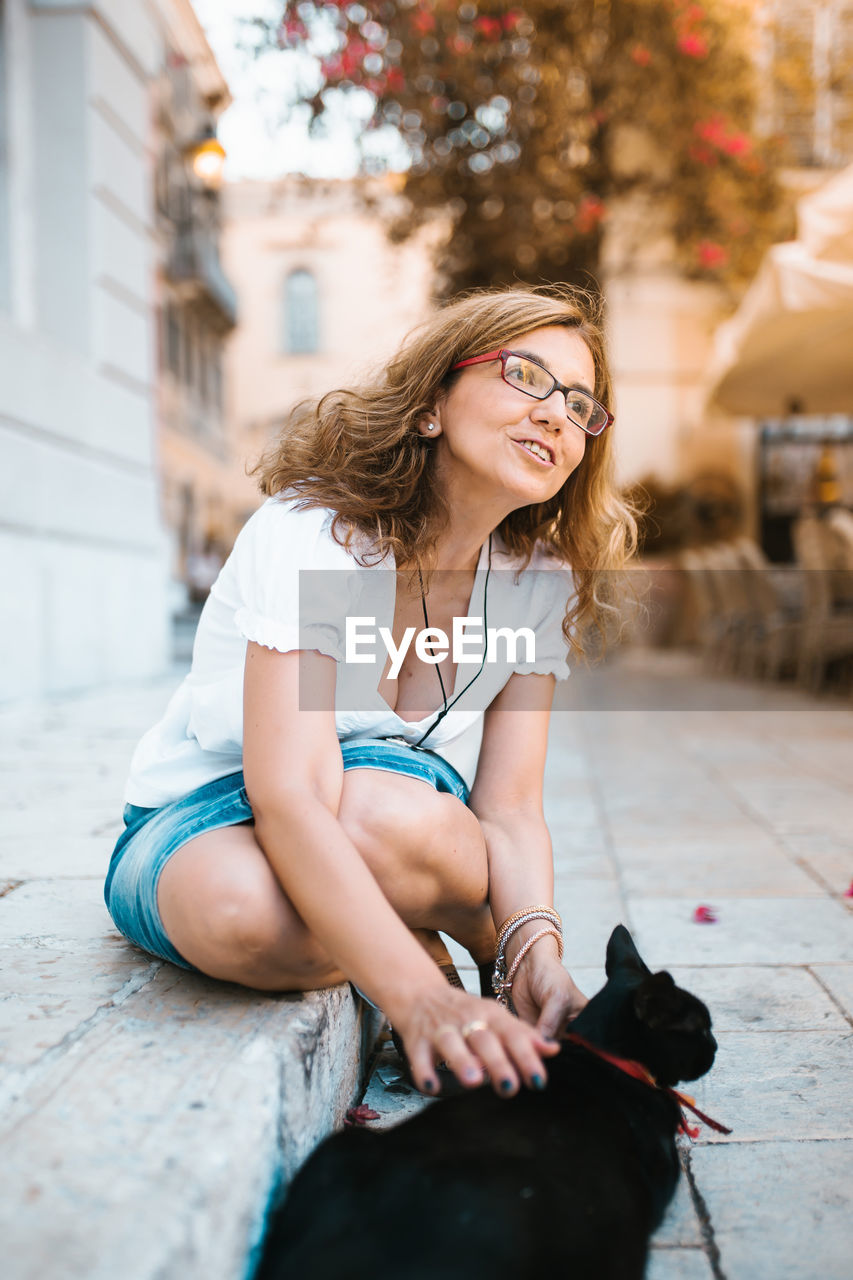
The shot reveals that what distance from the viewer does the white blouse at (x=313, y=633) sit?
1564mm

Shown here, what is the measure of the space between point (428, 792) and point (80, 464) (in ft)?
18.8

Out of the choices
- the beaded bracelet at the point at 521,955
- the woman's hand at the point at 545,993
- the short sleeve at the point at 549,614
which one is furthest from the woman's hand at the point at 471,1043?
the short sleeve at the point at 549,614

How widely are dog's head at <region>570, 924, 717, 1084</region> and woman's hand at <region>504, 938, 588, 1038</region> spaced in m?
0.14

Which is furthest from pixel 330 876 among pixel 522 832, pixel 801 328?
pixel 801 328

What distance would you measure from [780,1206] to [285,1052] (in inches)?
26.0

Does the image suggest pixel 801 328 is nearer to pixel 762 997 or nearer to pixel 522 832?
pixel 762 997

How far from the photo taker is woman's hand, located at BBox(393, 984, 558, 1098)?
3.86 ft

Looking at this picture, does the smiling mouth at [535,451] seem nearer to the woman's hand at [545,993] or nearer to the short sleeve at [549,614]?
the short sleeve at [549,614]

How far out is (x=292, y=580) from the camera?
155 centimetres

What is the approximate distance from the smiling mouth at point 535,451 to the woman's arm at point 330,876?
52 centimetres

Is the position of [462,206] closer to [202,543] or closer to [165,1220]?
[165,1220]

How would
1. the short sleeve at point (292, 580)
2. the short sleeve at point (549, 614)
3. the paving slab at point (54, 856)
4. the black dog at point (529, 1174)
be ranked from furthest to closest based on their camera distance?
the paving slab at point (54, 856), the short sleeve at point (549, 614), the short sleeve at point (292, 580), the black dog at point (529, 1174)

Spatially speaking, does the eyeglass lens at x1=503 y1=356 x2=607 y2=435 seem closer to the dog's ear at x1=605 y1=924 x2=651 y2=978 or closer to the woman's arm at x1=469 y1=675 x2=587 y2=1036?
the woman's arm at x1=469 y1=675 x2=587 y2=1036

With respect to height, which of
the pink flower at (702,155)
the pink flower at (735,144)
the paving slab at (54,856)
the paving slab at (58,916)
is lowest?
the paving slab at (54,856)
